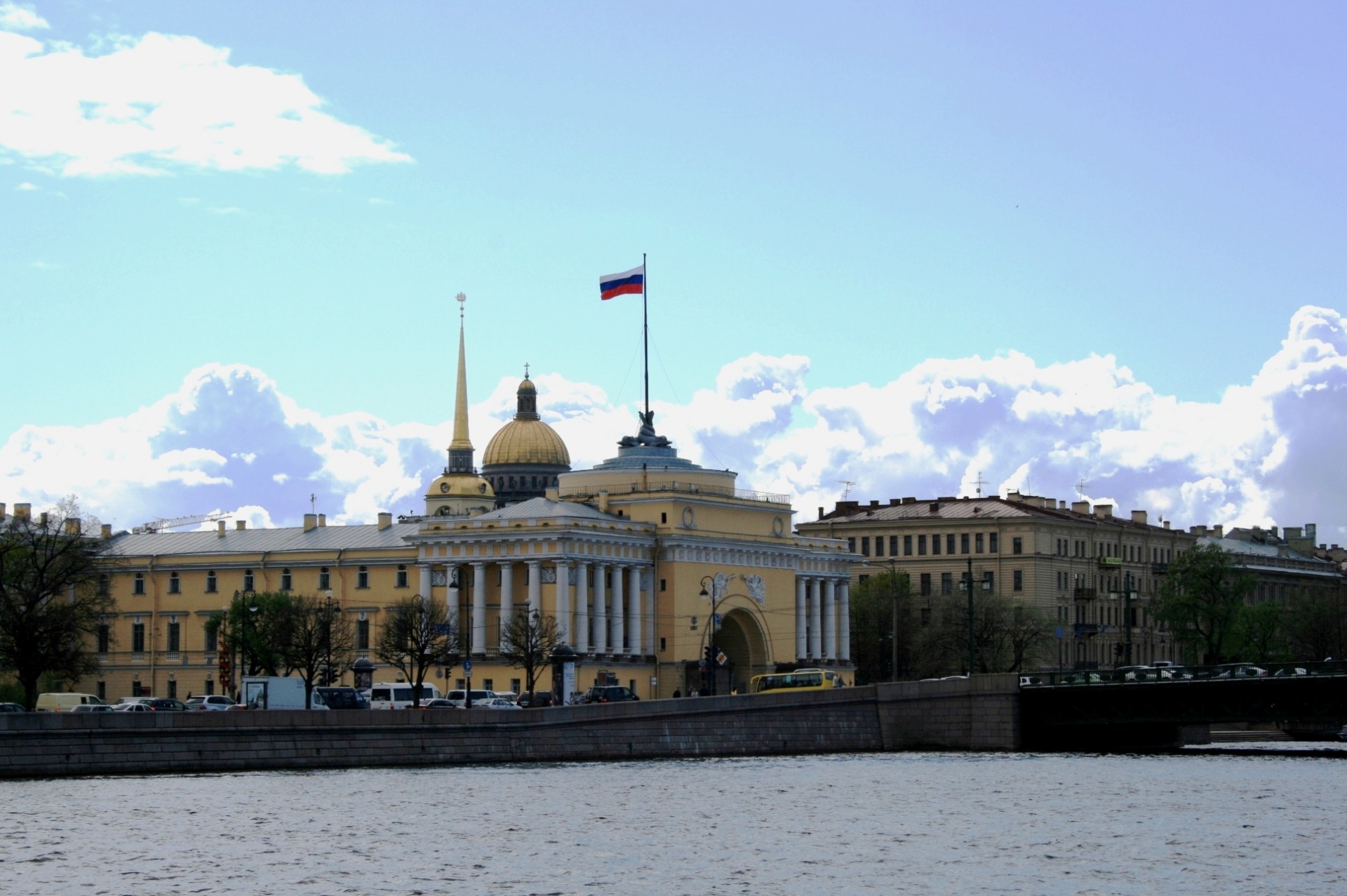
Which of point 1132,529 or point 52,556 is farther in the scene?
point 1132,529

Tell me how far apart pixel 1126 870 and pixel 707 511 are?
6304cm

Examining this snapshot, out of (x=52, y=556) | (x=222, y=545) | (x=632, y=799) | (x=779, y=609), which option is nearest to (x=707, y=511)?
(x=779, y=609)

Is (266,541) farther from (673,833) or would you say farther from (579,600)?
(673,833)

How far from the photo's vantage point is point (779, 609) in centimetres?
10525

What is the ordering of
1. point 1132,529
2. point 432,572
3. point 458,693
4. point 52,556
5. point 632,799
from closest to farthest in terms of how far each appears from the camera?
1. point 632,799
2. point 52,556
3. point 458,693
4. point 432,572
5. point 1132,529

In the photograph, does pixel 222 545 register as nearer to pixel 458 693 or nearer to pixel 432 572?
pixel 432 572

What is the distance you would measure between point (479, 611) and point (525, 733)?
34.4 m

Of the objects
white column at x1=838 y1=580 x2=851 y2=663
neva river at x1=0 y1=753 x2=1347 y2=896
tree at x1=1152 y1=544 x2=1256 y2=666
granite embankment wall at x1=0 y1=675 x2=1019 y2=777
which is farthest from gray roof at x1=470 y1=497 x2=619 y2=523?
neva river at x1=0 y1=753 x2=1347 y2=896

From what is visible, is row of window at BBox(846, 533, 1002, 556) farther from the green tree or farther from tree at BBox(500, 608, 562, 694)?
tree at BBox(500, 608, 562, 694)

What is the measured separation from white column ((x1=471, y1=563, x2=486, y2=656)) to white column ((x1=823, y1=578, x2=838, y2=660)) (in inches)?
732

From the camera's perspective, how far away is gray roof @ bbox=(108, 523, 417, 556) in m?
105

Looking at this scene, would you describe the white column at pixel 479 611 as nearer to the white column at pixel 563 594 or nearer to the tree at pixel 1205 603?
the white column at pixel 563 594

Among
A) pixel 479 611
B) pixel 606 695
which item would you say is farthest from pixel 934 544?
pixel 606 695

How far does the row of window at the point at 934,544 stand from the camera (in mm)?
120688
